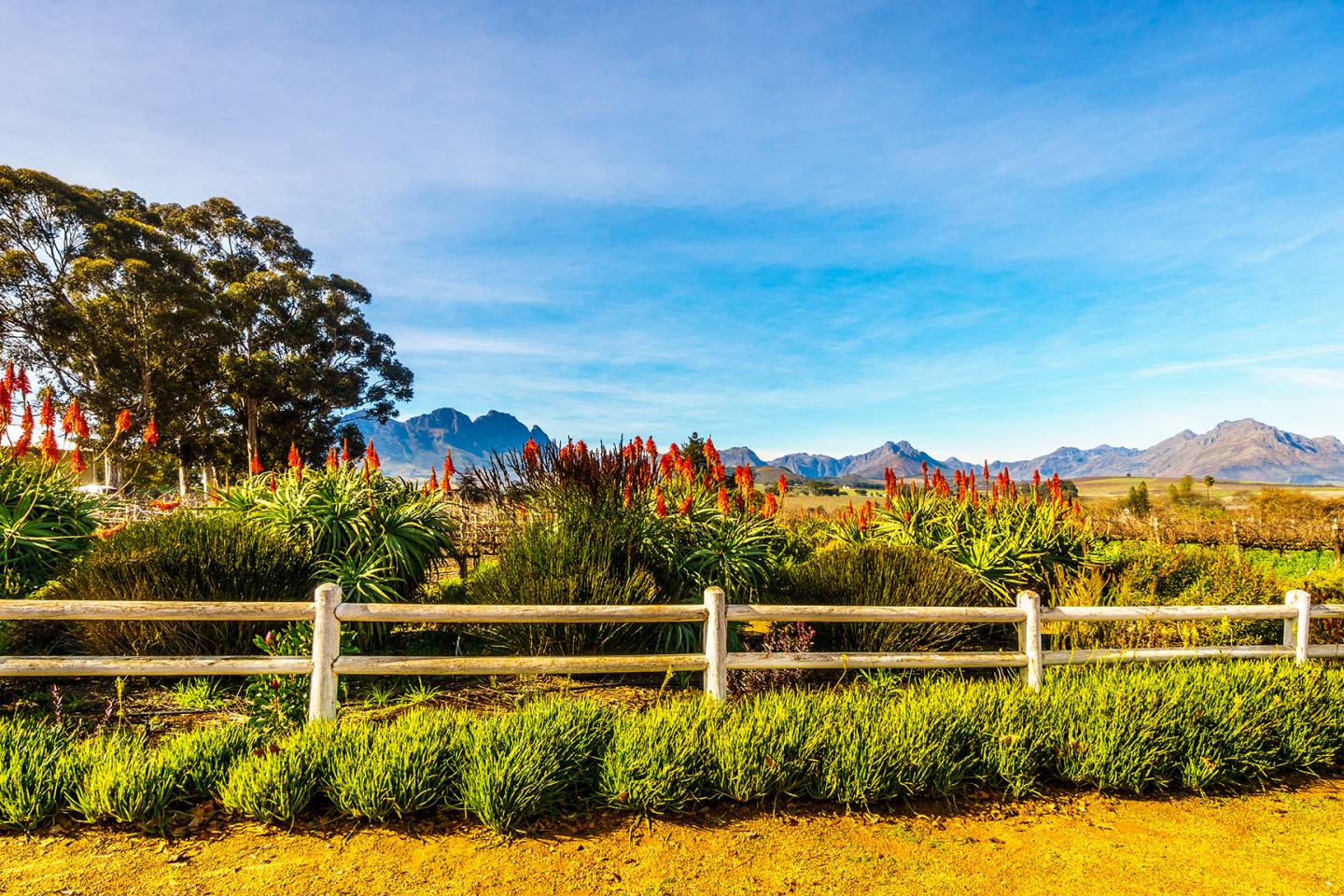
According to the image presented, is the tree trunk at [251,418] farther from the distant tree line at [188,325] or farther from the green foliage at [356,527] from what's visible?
the green foliage at [356,527]

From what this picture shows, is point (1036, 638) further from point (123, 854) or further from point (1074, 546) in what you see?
point (123, 854)

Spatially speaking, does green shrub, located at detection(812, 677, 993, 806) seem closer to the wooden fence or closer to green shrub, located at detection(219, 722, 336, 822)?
the wooden fence

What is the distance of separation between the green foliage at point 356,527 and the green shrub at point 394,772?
2.90 metres

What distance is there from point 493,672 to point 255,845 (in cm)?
164

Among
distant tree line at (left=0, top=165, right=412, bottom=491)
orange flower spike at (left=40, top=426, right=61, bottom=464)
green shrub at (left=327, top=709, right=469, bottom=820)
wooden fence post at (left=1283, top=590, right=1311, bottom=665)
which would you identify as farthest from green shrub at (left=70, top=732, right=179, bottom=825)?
distant tree line at (left=0, top=165, right=412, bottom=491)

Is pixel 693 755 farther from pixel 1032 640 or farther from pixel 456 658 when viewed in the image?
pixel 1032 640

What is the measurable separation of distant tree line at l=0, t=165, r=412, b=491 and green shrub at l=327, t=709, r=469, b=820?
30946 mm

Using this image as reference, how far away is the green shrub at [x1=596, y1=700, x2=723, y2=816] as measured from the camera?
393 centimetres

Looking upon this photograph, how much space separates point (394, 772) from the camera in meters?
3.80

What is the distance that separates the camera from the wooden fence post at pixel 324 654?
4707 mm

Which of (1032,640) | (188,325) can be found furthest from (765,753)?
(188,325)

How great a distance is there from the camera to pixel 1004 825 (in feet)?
13.2

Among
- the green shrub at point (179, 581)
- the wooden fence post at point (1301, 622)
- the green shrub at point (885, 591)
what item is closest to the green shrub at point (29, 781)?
the green shrub at point (179, 581)

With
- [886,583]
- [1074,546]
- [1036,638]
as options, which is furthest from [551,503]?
[1074,546]
